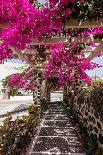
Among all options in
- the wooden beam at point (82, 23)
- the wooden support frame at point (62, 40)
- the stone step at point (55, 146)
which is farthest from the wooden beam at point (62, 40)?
the wooden beam at point (82, 23)

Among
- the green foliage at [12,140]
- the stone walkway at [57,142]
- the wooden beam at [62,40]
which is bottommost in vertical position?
the stone walkway at [57,142]

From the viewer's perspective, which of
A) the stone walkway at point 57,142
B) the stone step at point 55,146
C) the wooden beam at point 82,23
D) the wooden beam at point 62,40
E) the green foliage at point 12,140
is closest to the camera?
the wooden beam at point 82,23

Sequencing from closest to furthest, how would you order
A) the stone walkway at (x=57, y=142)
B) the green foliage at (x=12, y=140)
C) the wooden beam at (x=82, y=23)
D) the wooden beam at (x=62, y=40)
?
the wooden beam at (x=82, y=23) < the green foliage at (x=12, y=140) < the stone walkway at (x=57, y=142) < the wooden beam at (x=62, y=40)

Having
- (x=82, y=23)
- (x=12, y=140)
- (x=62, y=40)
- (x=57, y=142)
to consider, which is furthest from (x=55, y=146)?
(x=82, y=23)

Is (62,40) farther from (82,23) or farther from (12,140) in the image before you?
(12,140)

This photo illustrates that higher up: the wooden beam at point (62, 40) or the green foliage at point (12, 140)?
the wooden beam at point (62, 40)

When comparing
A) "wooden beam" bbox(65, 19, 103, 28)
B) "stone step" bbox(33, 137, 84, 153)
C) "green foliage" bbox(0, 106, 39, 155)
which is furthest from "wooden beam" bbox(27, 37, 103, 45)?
"wooden beam" bbox(65, 19, 103, 28)

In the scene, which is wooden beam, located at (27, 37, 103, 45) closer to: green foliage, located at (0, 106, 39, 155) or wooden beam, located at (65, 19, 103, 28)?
green foliage, located at (0, 106, 39, 155)

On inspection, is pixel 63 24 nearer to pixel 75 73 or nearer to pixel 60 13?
pixel 60 13

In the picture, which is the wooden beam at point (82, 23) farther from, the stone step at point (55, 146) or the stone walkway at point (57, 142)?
the stone step at point (55, 146)

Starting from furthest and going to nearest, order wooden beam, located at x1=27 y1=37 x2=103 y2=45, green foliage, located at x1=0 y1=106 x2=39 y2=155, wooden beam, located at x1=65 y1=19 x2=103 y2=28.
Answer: wooden beam, located at x1=27 y1=37 x2=103 y2=45
green foliage, located at x1=0 y1=106 x2=39 y2=155
wooden beam, located at x1=65 y1=19 x2=103 y2=28

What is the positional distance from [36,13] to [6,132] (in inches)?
130

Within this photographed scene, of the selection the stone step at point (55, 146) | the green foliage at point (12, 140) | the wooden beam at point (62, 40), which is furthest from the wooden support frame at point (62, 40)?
the stone step at point (55, 146)

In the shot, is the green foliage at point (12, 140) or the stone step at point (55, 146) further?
the stone step at point (55, 146)
